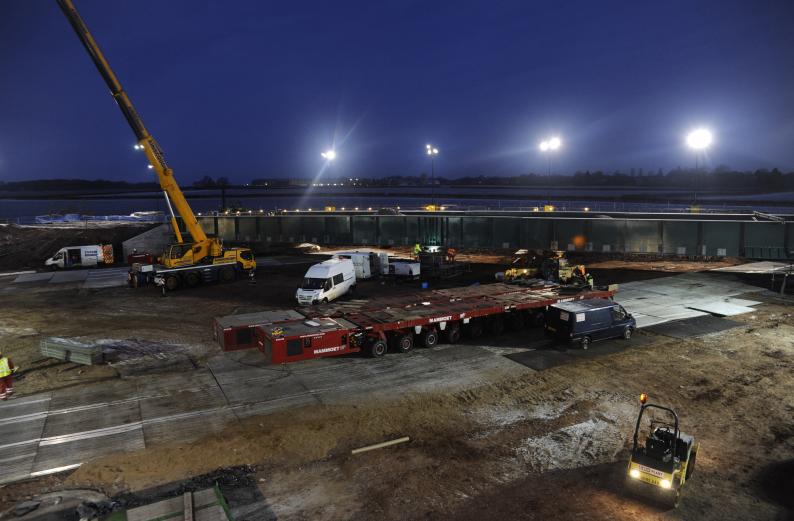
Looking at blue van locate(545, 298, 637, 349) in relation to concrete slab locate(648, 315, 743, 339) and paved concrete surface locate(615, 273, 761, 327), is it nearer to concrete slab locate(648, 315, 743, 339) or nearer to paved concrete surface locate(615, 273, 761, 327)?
concrete slab locate(648, 315, 743, 339)

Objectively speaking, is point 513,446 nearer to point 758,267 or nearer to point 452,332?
point 452,332

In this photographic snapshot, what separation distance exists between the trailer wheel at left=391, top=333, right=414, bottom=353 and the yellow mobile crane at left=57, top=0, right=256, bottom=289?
2097 cm

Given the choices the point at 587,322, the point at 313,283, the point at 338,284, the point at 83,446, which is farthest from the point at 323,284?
the point at 83,446

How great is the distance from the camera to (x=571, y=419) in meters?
14.6

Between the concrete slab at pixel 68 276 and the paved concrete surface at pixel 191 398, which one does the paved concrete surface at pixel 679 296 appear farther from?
the concrete slab at pixel 68 276

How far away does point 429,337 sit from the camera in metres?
20.9

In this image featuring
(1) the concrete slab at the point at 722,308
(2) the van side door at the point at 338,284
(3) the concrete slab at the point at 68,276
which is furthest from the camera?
(3) the concrete slab at the point at 68,276

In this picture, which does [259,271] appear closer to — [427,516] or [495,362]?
[495,362]

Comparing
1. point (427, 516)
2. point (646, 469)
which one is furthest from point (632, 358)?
point (427, 516)

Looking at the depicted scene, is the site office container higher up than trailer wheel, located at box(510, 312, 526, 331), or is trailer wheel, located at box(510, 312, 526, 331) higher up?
the site office container

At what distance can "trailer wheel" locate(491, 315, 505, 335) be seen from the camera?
2261 cm

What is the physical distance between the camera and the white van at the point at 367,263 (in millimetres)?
36844

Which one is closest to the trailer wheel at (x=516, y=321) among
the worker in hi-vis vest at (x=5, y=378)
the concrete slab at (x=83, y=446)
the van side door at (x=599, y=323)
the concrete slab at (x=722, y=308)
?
the van side door at (x=599, y=323)

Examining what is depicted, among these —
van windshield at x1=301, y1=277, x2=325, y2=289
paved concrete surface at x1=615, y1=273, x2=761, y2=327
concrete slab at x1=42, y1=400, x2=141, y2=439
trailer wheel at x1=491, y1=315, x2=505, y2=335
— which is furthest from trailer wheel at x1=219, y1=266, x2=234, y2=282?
paved concrete surface at x1=615, y1=273, x2=761, y2=327
